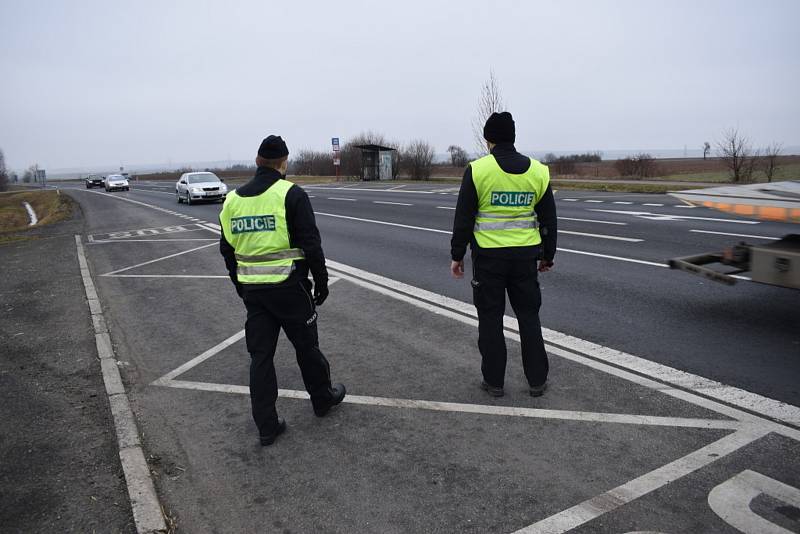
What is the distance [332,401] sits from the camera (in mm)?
4383

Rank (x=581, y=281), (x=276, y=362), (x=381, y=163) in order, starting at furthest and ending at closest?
(x=381, y=163)
(x=581, y=281)
(x=276, y=362)

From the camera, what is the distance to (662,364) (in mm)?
4957

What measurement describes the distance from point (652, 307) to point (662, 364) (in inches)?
73.4

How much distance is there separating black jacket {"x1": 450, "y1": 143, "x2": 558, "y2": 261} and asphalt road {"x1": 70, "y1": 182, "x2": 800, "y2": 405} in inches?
61.1

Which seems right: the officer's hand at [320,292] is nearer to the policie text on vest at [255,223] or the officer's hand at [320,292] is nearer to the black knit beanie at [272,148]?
the policie text on vest at [255,223]

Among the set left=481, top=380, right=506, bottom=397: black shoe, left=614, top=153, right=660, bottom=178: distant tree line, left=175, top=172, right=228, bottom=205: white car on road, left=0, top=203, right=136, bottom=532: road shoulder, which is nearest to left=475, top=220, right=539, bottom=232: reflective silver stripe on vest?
left=481, top=380, right=506, bottom=397: black shoe

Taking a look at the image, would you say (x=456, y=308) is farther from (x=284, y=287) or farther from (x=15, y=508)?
(x=15, y=508)

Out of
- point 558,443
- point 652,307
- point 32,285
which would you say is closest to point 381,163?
point 32,285

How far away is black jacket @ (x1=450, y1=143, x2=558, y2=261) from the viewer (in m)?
4.40

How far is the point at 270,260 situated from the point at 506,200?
1.76 m

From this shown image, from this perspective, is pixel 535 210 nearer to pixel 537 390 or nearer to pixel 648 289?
pixel 537 390

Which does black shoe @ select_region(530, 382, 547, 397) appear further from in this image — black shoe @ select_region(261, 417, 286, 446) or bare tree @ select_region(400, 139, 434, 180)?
bare tree @ select_region(400, 139, 434, 180)

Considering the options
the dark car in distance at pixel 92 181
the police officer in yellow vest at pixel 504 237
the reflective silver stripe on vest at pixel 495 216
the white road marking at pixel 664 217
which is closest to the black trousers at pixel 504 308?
the police officer in yellow vest at pixel 504 237

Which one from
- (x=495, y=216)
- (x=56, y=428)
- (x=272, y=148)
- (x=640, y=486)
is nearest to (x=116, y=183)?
(x=56, y=428)
